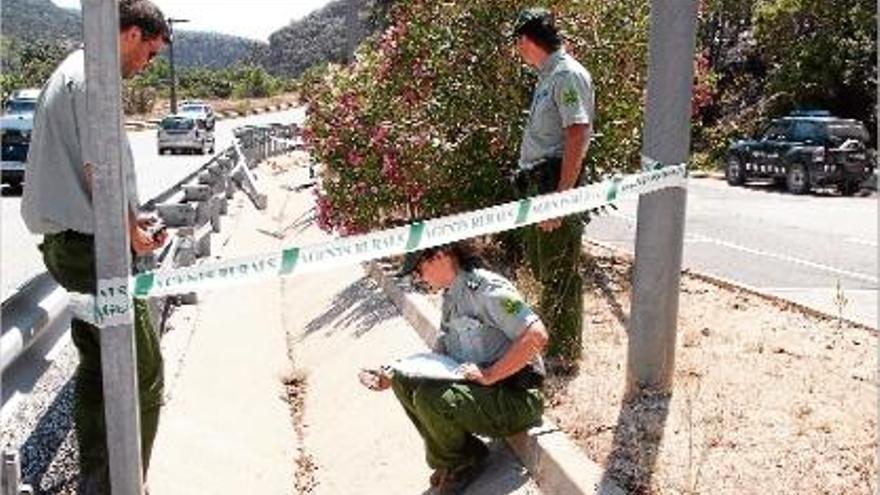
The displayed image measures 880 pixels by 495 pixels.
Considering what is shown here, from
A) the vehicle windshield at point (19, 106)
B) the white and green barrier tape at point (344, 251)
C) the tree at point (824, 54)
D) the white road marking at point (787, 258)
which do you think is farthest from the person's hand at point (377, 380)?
the tree at point (824, 54)

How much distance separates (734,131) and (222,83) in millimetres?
90242

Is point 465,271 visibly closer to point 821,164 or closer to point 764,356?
point 764,356

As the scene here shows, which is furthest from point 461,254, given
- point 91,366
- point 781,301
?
point 781,301

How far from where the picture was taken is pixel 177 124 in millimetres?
39094

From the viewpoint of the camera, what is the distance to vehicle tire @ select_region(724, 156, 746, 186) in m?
26.5

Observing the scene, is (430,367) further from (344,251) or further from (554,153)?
(554,153)

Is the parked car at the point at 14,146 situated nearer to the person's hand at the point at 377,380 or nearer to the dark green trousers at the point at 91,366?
the person's hand at the point at 377,380

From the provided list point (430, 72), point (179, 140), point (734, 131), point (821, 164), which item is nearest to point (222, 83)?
point (179, 140)

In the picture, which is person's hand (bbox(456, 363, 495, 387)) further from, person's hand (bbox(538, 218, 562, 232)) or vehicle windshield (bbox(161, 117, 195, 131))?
vehicle windshield (bbox(161, 117, 195, 131))

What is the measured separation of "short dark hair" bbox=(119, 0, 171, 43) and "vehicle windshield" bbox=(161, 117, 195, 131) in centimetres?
3609

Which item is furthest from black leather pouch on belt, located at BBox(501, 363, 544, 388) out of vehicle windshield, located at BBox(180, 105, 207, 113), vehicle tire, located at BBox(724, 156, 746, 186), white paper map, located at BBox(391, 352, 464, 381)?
vehicle windshield, located at BBox(180, 105, 207, 113)

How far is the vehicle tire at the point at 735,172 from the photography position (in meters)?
26.5

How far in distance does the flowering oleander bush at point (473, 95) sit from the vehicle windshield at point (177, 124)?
30582mm

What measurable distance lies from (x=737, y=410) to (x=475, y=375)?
1.41 metres
